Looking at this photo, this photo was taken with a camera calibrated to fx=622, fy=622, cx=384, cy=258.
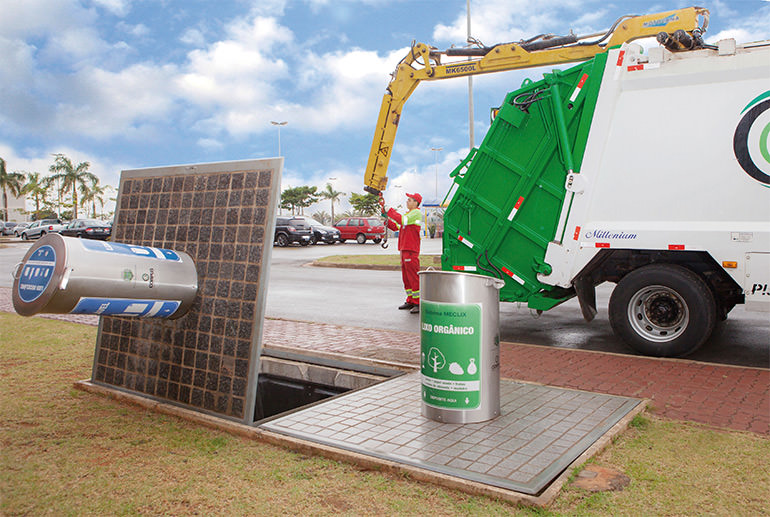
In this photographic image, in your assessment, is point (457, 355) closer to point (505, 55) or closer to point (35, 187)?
point (505, 55)

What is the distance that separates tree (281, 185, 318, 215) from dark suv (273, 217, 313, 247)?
152 ft

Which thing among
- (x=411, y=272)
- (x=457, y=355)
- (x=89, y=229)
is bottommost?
(x=457, y=355)

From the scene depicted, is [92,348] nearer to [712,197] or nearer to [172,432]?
[172,432]

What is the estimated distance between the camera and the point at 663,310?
6.70 metres

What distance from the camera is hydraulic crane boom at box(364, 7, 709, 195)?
8.45m

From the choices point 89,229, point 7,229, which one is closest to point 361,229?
point 89,229

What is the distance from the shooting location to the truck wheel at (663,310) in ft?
21.0

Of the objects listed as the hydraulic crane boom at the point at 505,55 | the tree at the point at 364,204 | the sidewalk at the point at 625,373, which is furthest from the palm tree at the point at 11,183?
the sidewalk at the point at 625,373

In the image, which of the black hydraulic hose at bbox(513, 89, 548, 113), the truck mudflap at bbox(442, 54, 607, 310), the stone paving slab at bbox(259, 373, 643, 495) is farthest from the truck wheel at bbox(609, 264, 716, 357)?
the black hydraulic hose at bbox(513, 89, 548, 113)

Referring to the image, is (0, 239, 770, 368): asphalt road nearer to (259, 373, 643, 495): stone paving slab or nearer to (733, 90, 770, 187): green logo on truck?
(733, 90, 770, 187): green logo on truck

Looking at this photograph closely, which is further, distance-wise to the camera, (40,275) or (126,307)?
(126,307)

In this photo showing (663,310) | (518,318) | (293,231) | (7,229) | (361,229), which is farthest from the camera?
(7,229)

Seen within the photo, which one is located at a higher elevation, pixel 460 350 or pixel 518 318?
pixel 518 318

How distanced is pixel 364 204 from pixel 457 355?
76372 mm
